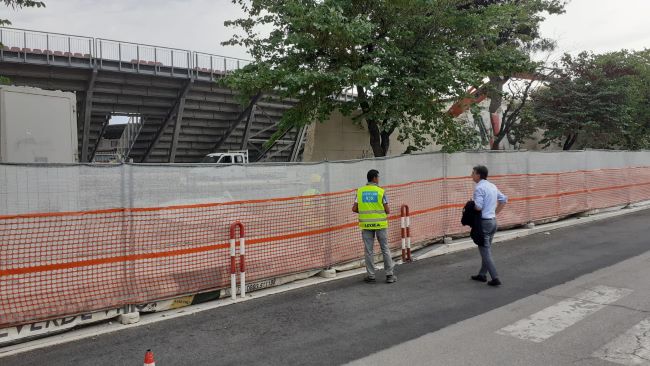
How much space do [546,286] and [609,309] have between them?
1.34 meters

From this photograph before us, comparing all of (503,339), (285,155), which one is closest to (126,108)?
(285,155)

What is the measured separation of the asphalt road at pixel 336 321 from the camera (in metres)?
4.86

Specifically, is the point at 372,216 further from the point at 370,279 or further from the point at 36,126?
the point at 36,126

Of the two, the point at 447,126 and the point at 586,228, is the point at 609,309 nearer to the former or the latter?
the point at 447,126

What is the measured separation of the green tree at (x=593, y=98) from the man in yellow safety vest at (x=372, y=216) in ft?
66.5

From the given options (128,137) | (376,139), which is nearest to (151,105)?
(128,137)

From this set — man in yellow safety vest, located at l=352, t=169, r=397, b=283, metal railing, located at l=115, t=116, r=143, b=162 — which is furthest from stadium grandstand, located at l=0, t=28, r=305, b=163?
man in yellow safety vest, located at l=352, t=169, r=397, b=283

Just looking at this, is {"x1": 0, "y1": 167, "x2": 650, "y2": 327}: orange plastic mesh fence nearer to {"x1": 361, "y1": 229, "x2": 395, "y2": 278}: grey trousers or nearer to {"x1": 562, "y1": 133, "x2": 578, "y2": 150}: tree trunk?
{"x1": 361, "y1": 229, "x2": 395, "y2": 278}: grey trousers

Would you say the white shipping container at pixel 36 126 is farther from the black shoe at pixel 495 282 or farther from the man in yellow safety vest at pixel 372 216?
the black shoe at pixel 495 282

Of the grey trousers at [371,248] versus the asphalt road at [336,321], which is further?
the grey trousers at [371,248]

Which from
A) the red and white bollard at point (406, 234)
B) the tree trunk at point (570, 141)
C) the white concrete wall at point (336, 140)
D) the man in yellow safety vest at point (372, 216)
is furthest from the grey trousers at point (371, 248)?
the tree trunk at point (570, 141)

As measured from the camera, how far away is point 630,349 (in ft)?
15.6

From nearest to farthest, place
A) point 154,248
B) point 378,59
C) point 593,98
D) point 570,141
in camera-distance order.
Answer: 1. point 154,248
2. point 378,59
3. point 593,98
4. point 570,141

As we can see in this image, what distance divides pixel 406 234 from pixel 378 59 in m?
4.90
